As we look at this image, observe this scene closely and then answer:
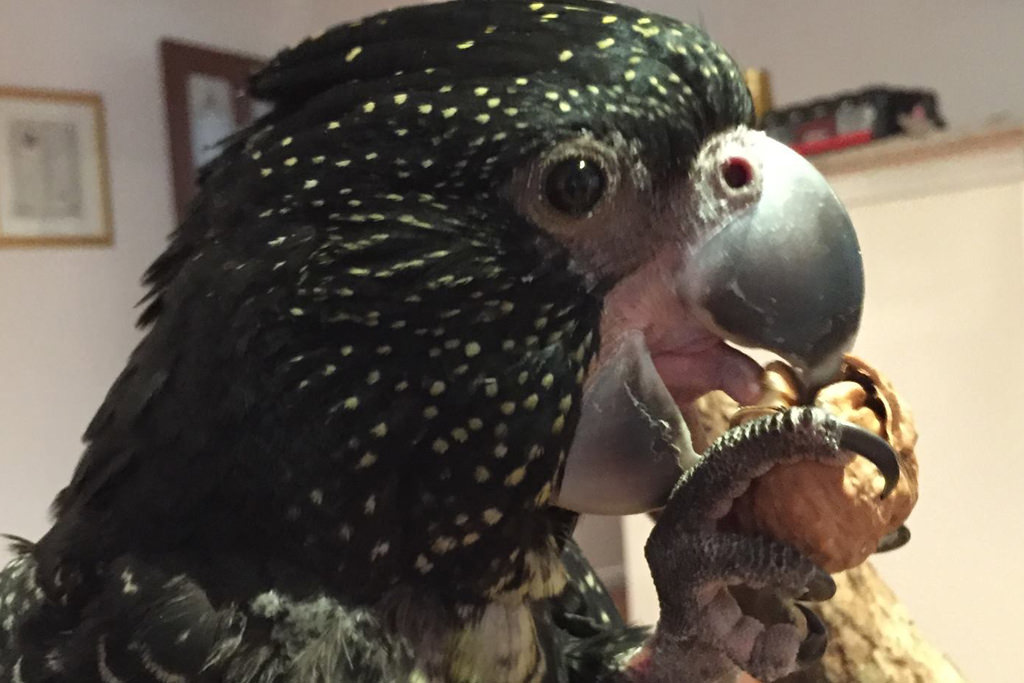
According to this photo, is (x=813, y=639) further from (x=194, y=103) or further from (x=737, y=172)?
(x=194, y=103)

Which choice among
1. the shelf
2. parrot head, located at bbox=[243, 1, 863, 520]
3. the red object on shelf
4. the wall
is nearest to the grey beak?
parrot head, located at bbox=[243, 1, 863, 520]

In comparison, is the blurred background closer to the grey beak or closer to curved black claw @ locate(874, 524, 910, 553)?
curved black claw @ locate(874, 524, 910, 553)

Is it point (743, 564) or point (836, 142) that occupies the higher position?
point (836, 142)

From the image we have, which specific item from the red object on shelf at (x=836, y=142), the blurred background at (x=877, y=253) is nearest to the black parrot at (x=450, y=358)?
the blurred background at (x=877, y=253)

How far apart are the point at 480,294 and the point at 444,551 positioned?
180 mm

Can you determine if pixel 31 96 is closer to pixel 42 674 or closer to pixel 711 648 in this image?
pixel 42 674

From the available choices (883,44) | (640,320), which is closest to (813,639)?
(640,320)

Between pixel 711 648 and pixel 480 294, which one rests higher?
pixel 480 294

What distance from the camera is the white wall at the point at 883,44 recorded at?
189cm

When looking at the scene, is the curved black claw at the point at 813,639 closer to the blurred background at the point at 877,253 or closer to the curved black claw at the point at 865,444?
the curved black claw at the point at 865,444

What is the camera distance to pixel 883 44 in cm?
207

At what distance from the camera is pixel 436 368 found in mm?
603

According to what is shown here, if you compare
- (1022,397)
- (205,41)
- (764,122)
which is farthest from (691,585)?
(205,41)

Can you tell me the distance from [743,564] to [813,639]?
10 cm
